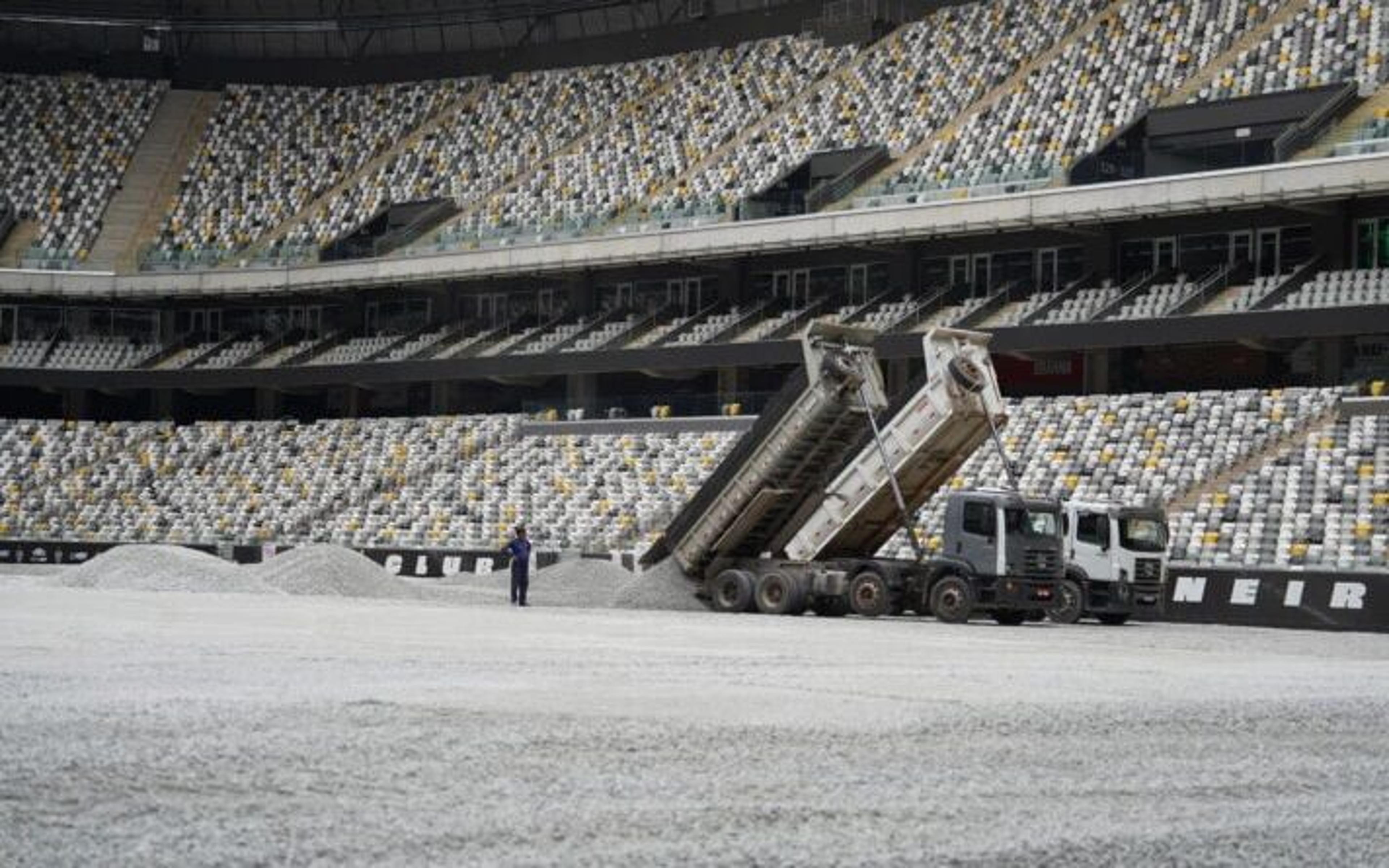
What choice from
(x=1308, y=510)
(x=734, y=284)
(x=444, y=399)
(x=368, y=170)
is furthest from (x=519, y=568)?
(x=368, y=170)

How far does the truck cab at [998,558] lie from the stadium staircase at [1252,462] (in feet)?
31.0

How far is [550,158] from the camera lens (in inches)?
2970

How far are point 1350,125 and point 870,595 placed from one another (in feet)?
76.5

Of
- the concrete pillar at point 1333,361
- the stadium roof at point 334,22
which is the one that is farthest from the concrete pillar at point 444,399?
the concrete pillar at point 1333,361

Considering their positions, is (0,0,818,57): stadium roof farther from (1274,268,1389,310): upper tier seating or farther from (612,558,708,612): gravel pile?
(612,558,708,612): gravel pile

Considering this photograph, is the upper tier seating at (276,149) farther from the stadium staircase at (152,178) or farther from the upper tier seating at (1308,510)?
the upper tier seating at (1308,510)

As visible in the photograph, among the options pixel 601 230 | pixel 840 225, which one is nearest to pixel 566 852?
pixel 840 225

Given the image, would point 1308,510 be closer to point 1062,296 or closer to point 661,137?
point 1062,296

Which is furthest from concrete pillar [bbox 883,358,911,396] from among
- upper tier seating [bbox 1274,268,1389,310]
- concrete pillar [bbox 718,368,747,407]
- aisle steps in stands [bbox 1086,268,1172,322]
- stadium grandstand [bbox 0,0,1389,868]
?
upper tier seating [bbox 1274,268,1389,310]

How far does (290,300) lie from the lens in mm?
78250

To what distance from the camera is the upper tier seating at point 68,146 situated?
260ft

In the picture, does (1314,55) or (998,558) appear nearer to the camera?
(998,558)

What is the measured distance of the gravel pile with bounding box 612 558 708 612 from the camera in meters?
39.8

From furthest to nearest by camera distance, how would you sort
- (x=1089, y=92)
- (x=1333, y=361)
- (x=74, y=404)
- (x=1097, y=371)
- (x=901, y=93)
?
(x=74, y=404) → (x=901, y=93) → (x=1089, y=92) → (x=1097, y=371) → (x=1333, y=361)
